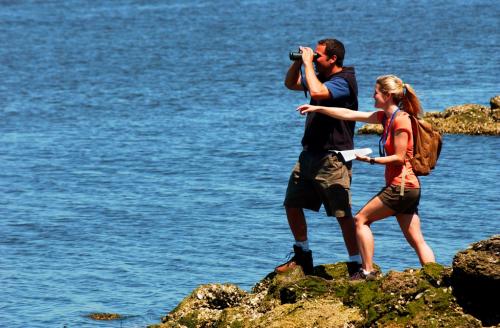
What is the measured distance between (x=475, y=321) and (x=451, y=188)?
1128cm

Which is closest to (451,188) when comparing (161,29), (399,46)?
(399,46)

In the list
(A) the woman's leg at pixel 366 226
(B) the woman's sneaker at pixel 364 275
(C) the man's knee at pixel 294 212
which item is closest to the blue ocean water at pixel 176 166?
(C) the man's knee at pixel 294 212

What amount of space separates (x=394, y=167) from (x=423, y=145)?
32 cm

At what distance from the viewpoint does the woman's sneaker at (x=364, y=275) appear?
1078cm

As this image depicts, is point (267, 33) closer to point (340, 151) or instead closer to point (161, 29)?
point (161, 29)

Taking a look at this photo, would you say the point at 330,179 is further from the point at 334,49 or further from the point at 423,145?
the point at 334,49

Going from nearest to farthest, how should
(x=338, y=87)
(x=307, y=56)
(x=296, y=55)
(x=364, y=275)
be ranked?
(x=364, y=275) < (x=338, y=87) < (x=307, y=56) < (x=296, y=55)

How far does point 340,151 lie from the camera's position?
11367 mm

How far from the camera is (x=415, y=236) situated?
11.0 metres

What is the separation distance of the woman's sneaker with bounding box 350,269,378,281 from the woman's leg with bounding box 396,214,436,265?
0.43 metres

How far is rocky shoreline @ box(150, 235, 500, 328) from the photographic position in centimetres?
970

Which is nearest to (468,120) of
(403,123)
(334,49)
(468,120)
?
(468,120)

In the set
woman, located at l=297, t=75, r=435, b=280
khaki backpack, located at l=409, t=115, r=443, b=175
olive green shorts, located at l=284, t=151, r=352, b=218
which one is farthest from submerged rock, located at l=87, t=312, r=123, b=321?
khaki backpack, located at l=409, t=115, r=443, b=175

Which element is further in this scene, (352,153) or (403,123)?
(352,153)
